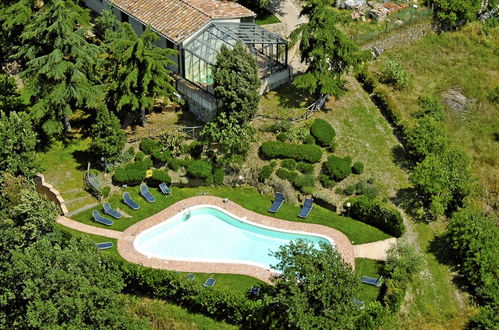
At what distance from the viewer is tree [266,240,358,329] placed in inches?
1503

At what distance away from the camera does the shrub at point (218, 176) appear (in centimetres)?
5422

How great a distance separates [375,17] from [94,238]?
4069 centimetres

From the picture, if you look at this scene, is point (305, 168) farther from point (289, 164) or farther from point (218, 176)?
point (218, 176)

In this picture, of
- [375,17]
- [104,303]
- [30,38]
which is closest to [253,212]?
[104,303]

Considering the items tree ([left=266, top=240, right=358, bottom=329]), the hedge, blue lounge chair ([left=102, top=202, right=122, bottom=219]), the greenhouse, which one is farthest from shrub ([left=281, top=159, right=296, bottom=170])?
tree ([left=266, top=240, right=358, bottom=329])

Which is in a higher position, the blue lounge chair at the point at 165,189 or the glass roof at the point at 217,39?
the glass roof at the point at 217,39

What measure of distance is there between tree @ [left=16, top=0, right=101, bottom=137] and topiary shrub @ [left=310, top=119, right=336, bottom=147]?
1875cm

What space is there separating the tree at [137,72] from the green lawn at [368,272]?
2203cm

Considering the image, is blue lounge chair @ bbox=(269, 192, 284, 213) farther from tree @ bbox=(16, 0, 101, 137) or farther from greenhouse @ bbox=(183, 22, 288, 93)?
tree @ bbox=(16, 0, 101, 137)

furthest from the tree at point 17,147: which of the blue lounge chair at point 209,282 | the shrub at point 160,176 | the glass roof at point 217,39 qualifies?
the blue lounge chair at point 209,282

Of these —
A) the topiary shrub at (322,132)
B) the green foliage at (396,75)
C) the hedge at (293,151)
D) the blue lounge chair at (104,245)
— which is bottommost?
the blue lounge chair at (104,245)

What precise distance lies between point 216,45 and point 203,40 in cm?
127

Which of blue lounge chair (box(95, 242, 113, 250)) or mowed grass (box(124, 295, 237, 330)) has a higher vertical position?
blue lounge chair (box(95, 242, 113, 250))

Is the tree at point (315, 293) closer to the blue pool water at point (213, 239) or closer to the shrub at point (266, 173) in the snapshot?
the blue pool water at point (213, 239)
